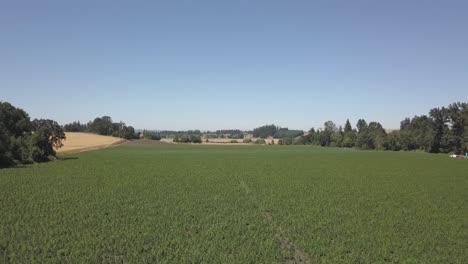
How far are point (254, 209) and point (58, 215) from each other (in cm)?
1337

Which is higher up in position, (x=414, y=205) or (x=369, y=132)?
(x=369, y=132)

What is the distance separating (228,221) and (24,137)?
5692 cm

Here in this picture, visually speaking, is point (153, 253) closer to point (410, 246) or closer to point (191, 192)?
point (410, 246)

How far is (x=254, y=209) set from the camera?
30.8 m

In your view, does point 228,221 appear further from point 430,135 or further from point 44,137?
point 430,135

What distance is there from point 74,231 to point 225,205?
478 inches

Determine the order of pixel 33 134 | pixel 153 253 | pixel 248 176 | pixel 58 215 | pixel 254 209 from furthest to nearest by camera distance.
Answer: pixel 33 134 → pixel 248 176 → pixel 254 209 → pixel 58 215 → pixel 153 253

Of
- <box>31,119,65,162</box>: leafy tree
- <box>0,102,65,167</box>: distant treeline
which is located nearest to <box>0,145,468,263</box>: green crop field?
<box>0,102,65,167</box>: distant treeline

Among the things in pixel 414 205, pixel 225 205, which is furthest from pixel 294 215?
pixel 414 205

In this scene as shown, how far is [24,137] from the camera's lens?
71.0m

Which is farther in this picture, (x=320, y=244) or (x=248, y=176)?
(x=248, y=176)

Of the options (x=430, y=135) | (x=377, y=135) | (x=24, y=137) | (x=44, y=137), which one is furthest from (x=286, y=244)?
(x=377, y=135)

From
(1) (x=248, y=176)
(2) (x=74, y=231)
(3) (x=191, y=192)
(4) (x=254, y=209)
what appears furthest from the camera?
(1) (x=248, y=176)

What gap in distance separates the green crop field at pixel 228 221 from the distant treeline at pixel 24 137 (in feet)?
56.3
